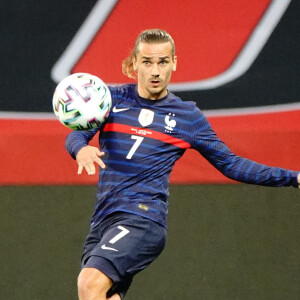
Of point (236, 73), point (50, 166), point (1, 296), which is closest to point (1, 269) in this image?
point (1, 296)

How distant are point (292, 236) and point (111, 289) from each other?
5.19 feet

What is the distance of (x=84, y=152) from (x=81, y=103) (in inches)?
9.4

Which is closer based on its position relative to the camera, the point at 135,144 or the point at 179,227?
the point at 135,144

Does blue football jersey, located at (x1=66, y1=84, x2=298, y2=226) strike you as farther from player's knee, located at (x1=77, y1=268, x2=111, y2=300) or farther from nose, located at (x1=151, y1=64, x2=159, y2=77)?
player's knee, located at (x1=77, y1=268, x2=111, y2=300)

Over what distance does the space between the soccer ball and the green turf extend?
1.38 m

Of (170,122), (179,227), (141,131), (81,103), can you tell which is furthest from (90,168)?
(179,227)

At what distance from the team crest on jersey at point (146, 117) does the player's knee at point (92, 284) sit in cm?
72

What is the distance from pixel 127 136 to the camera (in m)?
3.91

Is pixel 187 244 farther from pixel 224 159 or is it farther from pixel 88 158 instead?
pixel 88 158

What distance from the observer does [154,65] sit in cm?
391

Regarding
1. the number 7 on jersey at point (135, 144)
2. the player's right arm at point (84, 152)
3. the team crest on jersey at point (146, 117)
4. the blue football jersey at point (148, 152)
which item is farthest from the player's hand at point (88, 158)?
the team crest on jersey at point (146, 117)

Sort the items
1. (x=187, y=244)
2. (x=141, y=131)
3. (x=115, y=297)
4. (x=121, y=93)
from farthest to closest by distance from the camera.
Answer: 1. (x=187, y=244)
2. (x=121, y=93)
3. (x=141, y=131)
4. (x=115, y=297)

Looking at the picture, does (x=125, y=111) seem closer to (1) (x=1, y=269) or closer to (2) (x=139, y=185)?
(2) (x=139, y=185)

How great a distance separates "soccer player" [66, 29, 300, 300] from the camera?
375 cm
